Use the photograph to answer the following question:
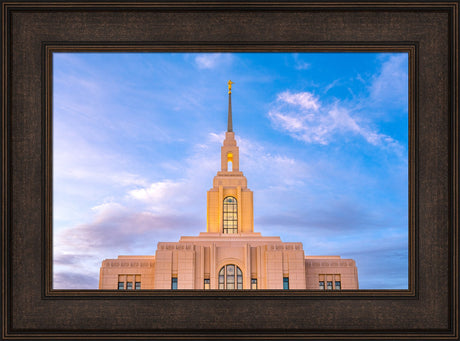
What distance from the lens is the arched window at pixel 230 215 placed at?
20625mm

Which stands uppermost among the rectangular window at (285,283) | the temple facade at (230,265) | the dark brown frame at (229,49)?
the dark brown frame at (229,49)

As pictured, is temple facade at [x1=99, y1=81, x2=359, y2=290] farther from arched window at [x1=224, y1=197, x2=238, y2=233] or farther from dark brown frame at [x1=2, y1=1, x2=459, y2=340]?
dark brown frame at [x1=2, y1=1, x2=459, y2=340]

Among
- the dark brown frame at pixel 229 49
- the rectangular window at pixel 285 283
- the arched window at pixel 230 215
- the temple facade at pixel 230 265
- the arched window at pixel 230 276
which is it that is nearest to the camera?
the dark brown frame at pixel 229 49

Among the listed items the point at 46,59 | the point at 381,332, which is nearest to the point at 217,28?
the point at 46,59

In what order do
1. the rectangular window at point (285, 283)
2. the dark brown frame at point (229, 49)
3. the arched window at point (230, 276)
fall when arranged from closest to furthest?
the dark brown frame at point (229, 49) < the rectangular window at point (285, 283) < the arched window at point (230, 276)

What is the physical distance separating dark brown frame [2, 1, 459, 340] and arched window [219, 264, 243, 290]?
47.2 ft

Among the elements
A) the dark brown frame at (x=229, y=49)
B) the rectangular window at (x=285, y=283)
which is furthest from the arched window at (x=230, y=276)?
the dark brown frame at (x=229, y=49)

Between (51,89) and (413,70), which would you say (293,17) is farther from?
(51,89)

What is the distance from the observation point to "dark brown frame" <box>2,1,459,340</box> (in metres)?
2.86

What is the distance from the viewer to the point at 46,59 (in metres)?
3.00

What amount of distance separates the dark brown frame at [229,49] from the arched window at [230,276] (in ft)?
47.2

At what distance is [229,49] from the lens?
305cm

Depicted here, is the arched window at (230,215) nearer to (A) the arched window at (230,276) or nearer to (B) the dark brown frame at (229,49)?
(A) the arched window at (230,276)

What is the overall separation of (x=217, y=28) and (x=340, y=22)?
0.91 meters
